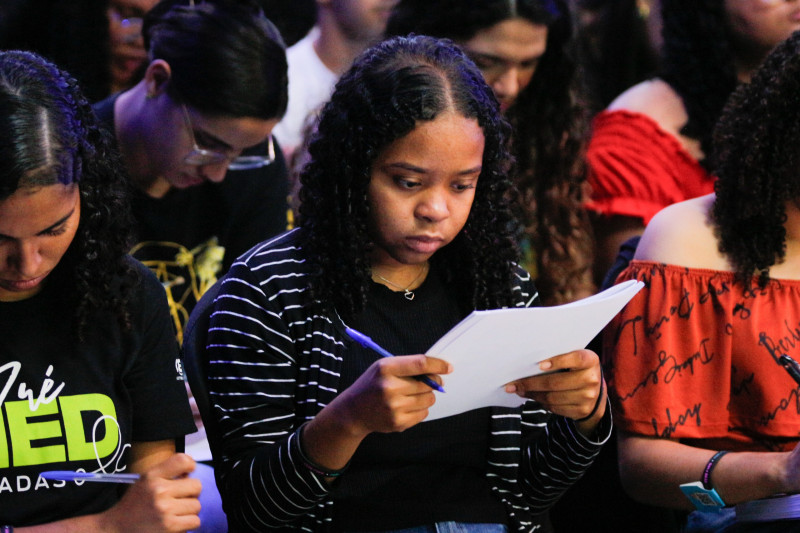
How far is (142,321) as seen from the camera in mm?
1905

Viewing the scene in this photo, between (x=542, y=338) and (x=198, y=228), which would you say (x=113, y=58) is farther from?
(x=542, y=338)

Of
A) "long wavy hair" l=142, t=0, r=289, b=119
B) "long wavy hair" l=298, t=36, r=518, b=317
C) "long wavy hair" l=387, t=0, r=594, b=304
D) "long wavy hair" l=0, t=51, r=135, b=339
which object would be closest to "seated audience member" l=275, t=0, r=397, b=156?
"long wavy hair" l=387, t=0, r=594, b=304

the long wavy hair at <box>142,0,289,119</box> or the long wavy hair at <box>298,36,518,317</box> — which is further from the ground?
the long wavy hair at <box>142,0,289,119</box>

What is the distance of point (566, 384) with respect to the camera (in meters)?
1.79

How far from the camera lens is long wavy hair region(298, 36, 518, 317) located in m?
1.90

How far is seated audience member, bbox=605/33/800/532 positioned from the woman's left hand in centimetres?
33

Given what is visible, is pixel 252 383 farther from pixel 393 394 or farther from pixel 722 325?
pixel 722 325

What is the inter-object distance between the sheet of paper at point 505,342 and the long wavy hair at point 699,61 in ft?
4.84

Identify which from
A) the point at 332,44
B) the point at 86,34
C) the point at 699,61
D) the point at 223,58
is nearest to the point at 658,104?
the point at 699,61

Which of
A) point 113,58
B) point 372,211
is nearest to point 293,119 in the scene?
point 113,58

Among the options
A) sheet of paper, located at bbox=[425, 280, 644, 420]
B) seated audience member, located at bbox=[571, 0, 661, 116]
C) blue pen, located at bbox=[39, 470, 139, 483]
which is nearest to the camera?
sheet of paper, located at bbox=[425, 280, 644, 420]

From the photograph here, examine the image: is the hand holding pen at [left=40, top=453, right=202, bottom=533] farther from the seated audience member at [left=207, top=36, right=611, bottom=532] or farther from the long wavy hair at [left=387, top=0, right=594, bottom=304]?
the long wavy hair at [left=387, top=0, right=594, bottom=304]

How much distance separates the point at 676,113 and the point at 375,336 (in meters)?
1.57

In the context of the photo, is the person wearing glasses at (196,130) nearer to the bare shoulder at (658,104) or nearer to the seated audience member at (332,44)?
the seated audience member at (332,44)
